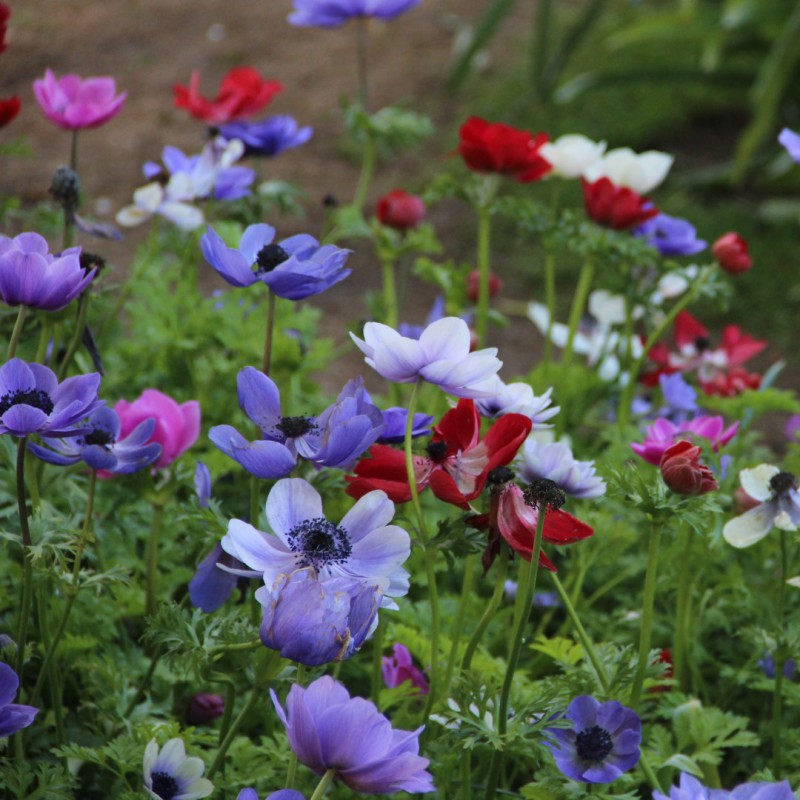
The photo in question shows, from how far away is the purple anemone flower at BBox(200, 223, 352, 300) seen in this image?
77cm

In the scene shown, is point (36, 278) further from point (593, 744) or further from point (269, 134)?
point (269, 134)

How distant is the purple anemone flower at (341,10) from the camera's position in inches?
56.1

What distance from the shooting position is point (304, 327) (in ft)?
4.53

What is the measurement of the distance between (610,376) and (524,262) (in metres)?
1.39

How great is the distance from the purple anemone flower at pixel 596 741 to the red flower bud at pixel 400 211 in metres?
0.73

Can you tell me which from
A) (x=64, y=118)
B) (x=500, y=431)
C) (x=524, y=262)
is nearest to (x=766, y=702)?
(x=500, y=431)

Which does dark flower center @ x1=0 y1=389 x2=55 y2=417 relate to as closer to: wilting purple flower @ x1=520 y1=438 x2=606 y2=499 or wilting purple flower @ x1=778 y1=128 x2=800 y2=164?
wilting purple flower @ x1=520 y1=438 x2=606 y2=499

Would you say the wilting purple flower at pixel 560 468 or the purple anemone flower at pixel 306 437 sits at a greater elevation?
the purple anemone flower at pixel 306 437

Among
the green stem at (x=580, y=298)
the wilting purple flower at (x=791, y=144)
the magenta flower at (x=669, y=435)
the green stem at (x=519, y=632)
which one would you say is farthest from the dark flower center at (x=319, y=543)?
the green stem at (x=580, y=298)

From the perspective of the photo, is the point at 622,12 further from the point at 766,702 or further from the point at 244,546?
the point at 244,546

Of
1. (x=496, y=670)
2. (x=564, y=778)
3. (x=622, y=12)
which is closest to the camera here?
(x=564, y=778)

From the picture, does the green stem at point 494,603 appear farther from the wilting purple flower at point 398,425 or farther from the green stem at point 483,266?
the green stem at point 483,266

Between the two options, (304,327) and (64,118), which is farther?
(304,327)

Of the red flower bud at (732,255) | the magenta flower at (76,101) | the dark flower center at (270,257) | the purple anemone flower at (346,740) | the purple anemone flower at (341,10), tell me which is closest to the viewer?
the purple anemone flower at (346,740)
